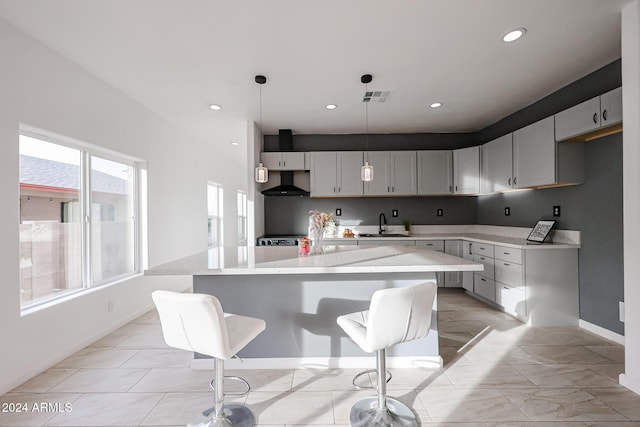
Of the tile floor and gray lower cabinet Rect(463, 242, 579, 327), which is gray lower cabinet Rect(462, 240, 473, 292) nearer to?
gray lower cabinet Rect(463, 242, 579, 327)

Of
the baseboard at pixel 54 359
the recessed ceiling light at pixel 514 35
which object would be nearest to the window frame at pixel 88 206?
the baseboard at pixel 54 359

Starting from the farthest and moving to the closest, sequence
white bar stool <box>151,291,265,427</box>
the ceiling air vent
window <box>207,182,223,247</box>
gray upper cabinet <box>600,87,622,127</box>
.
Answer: window <box>207,182,223,247</box> → the ceiling air vent → gray upper cabinet <box>600,87,622,127</box> → white bar stool <box>151,291,265,427</box>

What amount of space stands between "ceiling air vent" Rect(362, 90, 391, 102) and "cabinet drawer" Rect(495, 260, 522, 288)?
251 centimetres

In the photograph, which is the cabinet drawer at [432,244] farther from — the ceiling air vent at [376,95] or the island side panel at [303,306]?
the island side panel at [303,306]

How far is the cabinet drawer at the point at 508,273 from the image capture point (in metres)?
3.57

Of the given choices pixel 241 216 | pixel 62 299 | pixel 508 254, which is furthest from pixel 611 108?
pixel 241 216

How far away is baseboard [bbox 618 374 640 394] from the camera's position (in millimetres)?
2203

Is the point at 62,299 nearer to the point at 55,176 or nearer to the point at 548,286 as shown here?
the point at 55,176

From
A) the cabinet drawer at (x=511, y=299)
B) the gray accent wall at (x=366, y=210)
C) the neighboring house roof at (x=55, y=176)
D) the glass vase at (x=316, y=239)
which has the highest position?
the neighboring house roof at (x=55, y=176)

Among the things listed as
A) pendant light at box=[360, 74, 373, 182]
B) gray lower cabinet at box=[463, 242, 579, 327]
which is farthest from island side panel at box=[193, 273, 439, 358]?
gray lower cabinet at box=[463, 242, 579, 327]

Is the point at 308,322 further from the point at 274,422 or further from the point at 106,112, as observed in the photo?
the point at 106,112

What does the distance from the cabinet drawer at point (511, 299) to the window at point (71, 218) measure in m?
4.74

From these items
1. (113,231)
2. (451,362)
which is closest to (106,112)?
(113,231)

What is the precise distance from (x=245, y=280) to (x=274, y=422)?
1.04 metres
